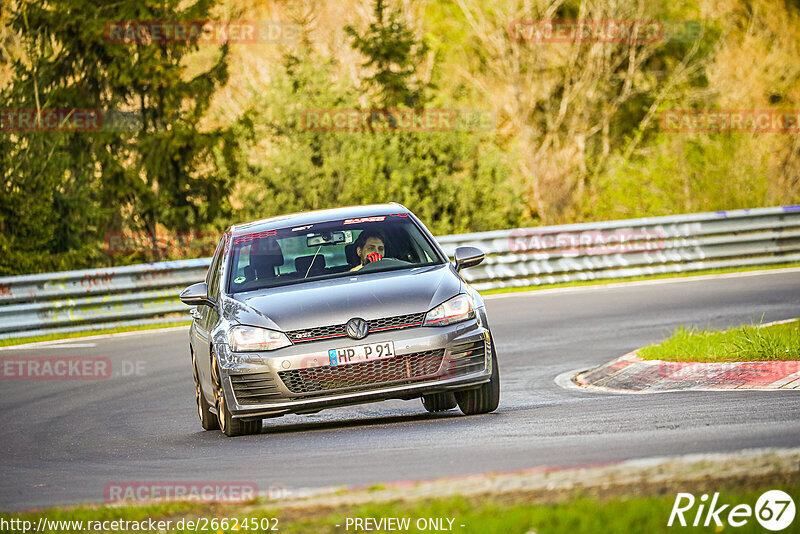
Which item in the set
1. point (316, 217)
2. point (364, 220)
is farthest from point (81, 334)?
point (364, 220)

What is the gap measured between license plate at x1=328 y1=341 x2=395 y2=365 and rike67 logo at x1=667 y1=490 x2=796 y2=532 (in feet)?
13.0

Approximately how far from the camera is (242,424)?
957 cm

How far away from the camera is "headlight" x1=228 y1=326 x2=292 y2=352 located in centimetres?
888

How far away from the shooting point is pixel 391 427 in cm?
930

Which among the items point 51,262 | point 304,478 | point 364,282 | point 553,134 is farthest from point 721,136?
point 304,478

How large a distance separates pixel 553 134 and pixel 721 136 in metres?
13.5

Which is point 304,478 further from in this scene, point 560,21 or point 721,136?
point 560,21

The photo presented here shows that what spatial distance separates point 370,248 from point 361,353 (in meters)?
1.46

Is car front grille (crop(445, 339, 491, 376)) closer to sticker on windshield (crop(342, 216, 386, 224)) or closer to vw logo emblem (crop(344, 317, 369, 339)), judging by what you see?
vw logo emblem (crop(344, 317, 369, 339))
